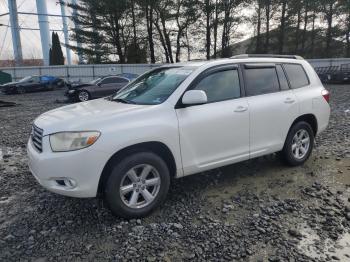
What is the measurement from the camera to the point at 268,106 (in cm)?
448

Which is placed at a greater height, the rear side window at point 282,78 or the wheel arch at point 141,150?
the rear side window at point 282,78

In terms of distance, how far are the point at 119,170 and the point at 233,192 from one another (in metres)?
1.71

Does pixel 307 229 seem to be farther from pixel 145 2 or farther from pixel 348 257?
pixel 145 2

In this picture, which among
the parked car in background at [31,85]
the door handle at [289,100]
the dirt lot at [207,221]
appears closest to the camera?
the dirt lot at [207,221]

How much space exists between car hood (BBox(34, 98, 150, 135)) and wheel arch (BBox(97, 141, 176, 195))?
36 cm

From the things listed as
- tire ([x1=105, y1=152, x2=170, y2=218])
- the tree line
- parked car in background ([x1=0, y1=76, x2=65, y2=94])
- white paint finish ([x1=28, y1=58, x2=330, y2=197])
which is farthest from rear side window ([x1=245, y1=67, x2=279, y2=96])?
the tree line

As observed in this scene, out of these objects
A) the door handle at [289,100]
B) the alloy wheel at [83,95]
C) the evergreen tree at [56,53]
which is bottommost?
the alloy wheel at [83,95]

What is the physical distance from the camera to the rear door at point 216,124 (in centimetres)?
377

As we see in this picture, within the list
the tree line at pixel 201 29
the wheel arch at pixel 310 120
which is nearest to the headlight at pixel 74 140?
the wheel arch at pixel 310 120

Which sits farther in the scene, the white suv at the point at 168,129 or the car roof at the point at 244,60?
the car roof at the point at 244,60

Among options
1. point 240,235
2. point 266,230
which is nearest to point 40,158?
point 240,235

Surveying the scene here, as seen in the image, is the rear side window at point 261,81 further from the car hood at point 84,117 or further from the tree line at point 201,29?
the tree line at point 201,29

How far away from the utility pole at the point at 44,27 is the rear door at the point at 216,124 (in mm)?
34495

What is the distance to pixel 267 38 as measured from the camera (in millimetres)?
36938
